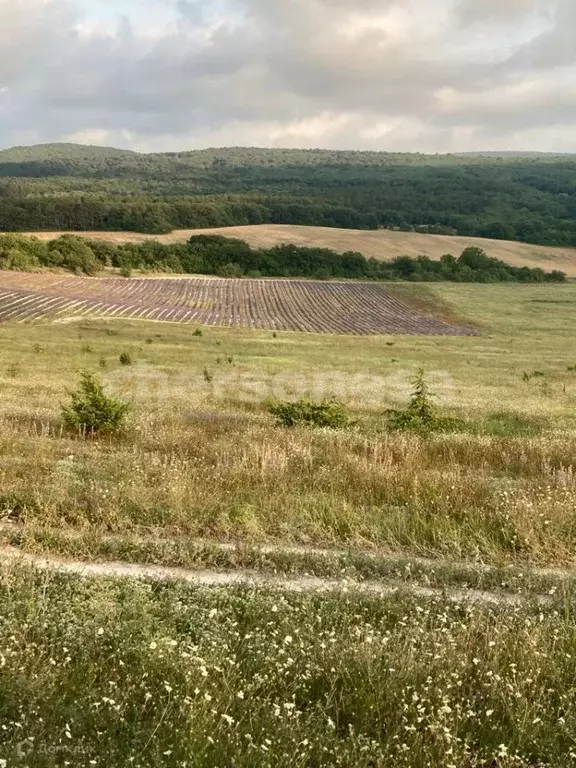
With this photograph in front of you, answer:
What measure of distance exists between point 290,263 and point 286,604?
117 m

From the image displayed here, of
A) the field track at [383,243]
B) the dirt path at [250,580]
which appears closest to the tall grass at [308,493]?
the dirt path at [250,580]

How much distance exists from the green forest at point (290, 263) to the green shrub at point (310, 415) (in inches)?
3876

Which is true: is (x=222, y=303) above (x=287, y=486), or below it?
above

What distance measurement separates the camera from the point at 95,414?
13586 mm

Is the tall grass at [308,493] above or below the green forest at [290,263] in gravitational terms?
below

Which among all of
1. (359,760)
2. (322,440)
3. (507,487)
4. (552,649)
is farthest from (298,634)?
(322,440)

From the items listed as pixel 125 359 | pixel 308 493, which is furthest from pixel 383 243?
pixel 308 493

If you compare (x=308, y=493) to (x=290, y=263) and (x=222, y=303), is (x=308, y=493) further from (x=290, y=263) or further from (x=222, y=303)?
(x=290, y=263)

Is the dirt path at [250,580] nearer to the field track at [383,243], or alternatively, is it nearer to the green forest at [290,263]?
the green forest at [290,263]

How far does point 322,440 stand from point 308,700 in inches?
310

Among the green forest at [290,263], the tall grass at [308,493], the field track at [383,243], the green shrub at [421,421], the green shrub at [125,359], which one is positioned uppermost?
the field track at [383,243]

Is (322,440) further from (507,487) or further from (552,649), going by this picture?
(552,649)

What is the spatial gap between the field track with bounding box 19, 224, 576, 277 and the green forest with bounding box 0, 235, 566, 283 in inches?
122

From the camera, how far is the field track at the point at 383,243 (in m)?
124
